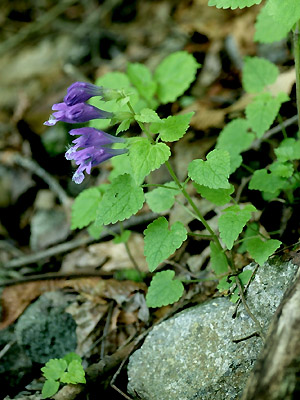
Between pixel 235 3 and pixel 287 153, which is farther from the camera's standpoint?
pixel 287 153

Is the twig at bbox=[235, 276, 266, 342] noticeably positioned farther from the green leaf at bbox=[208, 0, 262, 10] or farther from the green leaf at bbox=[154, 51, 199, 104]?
the green leaf at bbox=[154, 51, 199, 104]

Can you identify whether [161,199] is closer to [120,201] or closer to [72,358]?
[120,201]

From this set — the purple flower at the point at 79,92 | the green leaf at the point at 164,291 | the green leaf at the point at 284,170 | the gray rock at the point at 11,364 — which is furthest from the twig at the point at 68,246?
the purple flower at the point at 79,92

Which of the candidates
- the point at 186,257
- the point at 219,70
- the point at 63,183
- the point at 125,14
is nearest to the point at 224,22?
Result: the point at 219,70

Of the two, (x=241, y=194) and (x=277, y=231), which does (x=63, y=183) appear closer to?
(x=241, y=194)

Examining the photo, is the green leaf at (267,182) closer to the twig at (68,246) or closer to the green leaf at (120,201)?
the green leaf at (120,201)

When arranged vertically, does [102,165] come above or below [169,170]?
below

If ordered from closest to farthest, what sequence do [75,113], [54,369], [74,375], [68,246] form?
1. [75,113]
2. [74,375]
3. [54,369]
4. [68,246]

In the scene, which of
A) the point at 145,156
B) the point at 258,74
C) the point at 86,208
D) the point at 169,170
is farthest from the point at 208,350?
the point at 258,74
